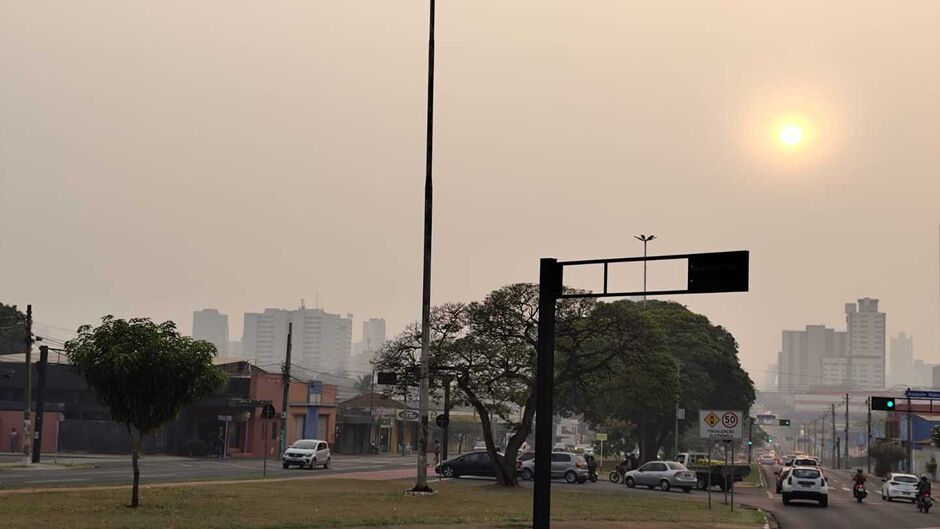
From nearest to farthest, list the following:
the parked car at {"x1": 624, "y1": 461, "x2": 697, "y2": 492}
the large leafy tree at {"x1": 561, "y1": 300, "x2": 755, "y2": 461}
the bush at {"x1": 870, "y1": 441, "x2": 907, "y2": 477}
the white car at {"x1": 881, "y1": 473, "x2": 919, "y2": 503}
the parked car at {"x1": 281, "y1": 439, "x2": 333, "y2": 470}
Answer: the white car at {"x1": 881, "y1": 473, "x2": 919, "y2": 503} < the parked car at {"x1": 624, "y1": 461, "x2": 697, "y2": 492} < the parked car at {"x1": 281, "y1": 439, "x2": 333, "y2": 470} < the large leafy tree at {"x1": 561, "y1": 300, "x2": 755, "y2": 461} < the bush at {"x1": 870, "y1": 441, "x2": 907, "y2": 477}

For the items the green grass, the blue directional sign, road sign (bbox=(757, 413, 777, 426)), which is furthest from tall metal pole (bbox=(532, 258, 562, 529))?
road sign (bbox=(757, 413, 777, 426))

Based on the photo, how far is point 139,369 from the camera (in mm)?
29359

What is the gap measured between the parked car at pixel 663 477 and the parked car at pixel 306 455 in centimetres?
1822

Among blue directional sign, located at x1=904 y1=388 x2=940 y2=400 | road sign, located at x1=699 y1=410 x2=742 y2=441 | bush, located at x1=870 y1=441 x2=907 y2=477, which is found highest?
blue directional sign, located at x1=904 y1=388 x2=940 y2=400

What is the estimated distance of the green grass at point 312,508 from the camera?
26188mm

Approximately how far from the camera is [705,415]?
4181 cm

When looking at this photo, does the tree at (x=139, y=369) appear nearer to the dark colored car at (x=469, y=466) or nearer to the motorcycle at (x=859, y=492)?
the dark colored car at (x=469, y=466)

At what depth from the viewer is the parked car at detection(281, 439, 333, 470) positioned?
218ft

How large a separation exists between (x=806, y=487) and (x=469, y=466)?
18225 mm

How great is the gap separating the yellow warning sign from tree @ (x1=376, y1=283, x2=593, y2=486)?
7772 mm

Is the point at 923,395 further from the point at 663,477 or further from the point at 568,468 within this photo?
the point at 568,468

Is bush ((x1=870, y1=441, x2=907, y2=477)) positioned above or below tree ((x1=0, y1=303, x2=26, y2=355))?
below

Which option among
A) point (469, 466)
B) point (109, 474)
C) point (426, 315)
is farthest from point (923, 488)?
point (109, 474)

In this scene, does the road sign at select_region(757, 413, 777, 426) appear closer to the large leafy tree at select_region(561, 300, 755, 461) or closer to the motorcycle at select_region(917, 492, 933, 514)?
the large leafy tree at select_region(561, 300, 755, 461)
